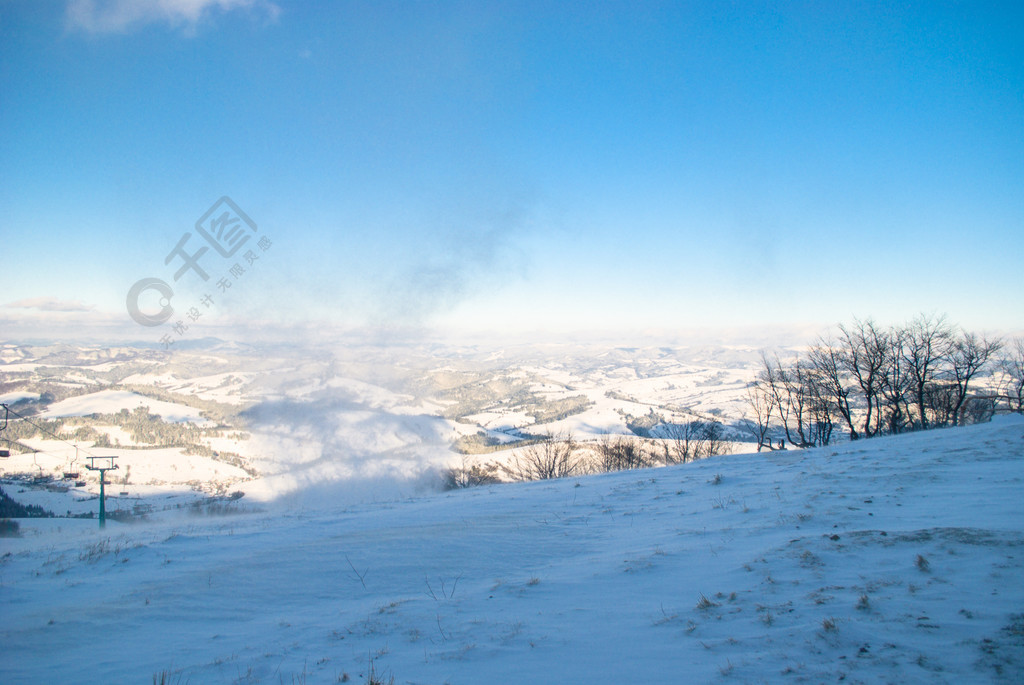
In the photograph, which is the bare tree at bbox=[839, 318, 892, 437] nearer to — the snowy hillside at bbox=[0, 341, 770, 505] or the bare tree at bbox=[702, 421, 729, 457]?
the bare tree at bbox=[702, 421, 729, 457]

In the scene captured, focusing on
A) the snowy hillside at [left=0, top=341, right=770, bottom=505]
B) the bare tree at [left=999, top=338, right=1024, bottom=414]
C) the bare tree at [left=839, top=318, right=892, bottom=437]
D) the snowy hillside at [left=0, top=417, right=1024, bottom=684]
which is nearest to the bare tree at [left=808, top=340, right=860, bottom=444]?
the bare tree at [left=839, top=318, right=892, bottom=437]

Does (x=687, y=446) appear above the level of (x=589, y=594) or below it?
below

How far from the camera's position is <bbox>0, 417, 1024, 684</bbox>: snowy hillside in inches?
162

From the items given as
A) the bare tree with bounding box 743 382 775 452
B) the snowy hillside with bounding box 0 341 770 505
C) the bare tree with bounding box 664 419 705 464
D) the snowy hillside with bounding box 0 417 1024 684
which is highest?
the snowy hillside with bounding box 0 417 1024 684

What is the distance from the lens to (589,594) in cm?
617

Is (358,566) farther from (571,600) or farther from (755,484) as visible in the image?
(755,484)

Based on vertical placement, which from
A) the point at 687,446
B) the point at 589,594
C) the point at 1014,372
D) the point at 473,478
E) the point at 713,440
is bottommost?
the point at 473,478

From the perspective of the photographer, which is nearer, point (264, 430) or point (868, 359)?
point (868, 359)

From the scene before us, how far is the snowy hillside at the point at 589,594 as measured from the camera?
13.5 feet

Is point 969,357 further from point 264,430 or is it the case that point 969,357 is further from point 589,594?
point 264,430

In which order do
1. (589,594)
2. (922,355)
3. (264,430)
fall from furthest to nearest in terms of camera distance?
(264,430) → (922,355) → (589,594)

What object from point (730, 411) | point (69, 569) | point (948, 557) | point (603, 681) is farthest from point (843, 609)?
point (730, 411)

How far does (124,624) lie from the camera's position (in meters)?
6.42

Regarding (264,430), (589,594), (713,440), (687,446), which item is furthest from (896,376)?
(264,430)
